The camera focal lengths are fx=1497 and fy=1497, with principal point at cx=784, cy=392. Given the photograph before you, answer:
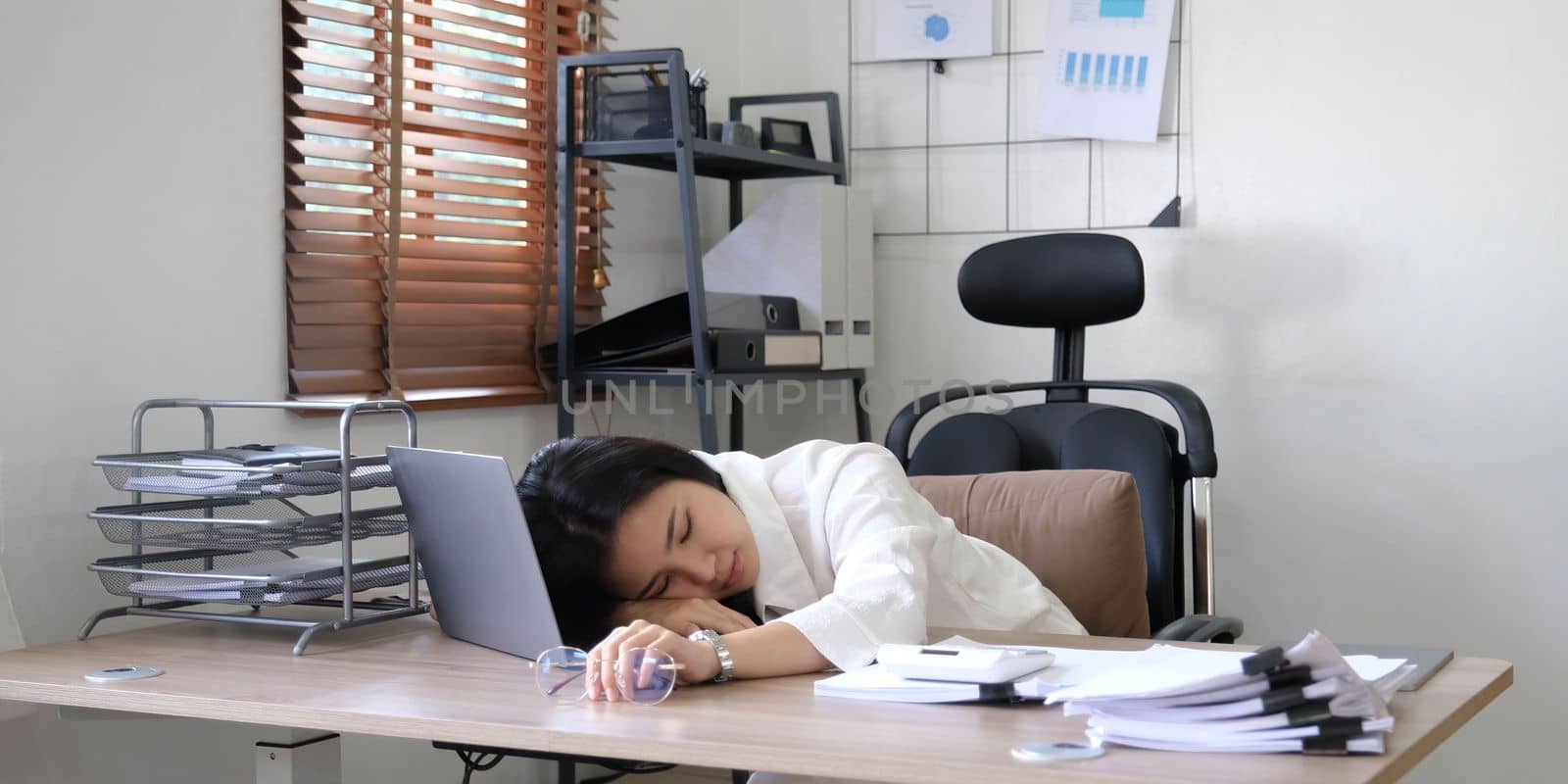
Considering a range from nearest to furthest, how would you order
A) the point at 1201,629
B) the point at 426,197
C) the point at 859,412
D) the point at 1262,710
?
1. the point at 1262,710
2. the point at 1201,629
3. the point at 426,197
4. the point at 859,412

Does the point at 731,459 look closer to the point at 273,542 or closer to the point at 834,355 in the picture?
the point at 273,542

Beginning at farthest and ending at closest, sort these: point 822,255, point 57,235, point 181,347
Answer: point 822,255 → point 181,347 → point 57,235

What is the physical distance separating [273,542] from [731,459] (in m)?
0.51

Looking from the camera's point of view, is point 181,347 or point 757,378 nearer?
point 181,347

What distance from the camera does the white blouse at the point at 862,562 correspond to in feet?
4.39


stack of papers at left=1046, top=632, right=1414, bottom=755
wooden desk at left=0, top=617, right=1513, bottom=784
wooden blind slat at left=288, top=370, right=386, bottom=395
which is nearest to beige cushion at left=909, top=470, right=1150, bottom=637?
wooden desk at left=0, top=617, right=1513, bottom=784

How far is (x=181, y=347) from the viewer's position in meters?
2.09

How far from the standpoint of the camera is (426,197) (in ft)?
8.87

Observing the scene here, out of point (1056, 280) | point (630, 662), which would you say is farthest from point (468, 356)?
point (630, 662)

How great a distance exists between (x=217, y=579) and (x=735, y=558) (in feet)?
1.85

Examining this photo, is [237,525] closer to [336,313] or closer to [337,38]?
[336,313]

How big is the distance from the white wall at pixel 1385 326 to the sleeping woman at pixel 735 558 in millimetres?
1610

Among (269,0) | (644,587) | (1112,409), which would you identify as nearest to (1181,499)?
(1112,409)

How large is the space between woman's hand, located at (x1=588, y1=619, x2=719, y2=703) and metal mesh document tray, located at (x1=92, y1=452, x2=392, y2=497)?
476 mm
